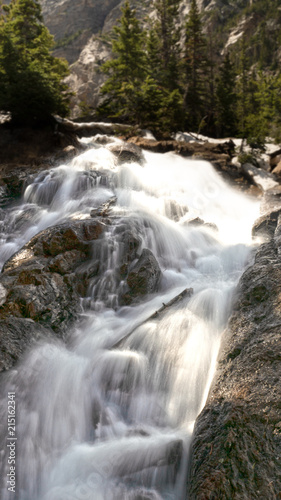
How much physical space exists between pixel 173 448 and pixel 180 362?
1.63 meters

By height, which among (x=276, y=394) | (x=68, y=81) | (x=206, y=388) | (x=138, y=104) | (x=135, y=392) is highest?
(x=68, y=81)

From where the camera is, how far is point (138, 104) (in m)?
25.5

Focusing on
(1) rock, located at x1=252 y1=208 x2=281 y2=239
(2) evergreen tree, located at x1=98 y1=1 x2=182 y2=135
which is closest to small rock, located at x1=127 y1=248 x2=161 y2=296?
(1) rock, located at x1=252 y1=208 x2=281 y2=239

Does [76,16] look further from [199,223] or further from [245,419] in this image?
[245,419]

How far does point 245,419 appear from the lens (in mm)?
3941

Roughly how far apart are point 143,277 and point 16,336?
3.70 meters

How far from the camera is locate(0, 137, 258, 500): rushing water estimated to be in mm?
4508

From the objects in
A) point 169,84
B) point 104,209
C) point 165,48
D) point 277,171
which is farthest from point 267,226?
point 165,48

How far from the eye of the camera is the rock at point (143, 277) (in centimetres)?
862

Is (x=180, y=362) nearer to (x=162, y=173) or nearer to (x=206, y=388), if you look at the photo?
(x=206, y=388)

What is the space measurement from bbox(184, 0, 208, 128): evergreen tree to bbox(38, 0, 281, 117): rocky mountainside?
2627 cm

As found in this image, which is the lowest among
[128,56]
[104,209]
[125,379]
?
[125,379]

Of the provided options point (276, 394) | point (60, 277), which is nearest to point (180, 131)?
point (60, 277)

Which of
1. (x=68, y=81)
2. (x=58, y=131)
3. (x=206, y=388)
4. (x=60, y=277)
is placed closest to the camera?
(x=206, y=388)
